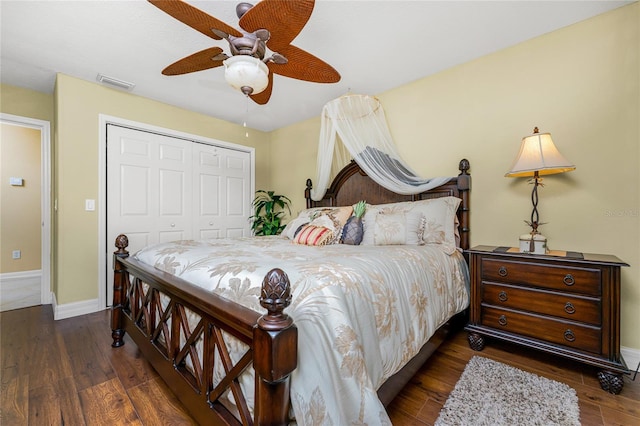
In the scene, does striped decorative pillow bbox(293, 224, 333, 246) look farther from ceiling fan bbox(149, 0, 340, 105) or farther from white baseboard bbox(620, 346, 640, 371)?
white baseboard bbox(620, 346, 640, 371)

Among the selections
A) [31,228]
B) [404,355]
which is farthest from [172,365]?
[31,228]

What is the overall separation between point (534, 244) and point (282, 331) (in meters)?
1.95

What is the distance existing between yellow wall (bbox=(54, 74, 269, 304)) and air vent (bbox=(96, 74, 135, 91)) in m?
0.14

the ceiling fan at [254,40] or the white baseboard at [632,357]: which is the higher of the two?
the ceiling fan at [254,40]

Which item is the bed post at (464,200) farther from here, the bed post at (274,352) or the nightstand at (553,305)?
the bed post at (274,352)

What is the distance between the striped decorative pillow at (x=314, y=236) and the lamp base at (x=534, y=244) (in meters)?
1.41

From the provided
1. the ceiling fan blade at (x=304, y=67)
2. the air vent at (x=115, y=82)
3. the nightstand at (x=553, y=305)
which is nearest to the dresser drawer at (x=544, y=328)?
the nightstand at (x=553, y=305)

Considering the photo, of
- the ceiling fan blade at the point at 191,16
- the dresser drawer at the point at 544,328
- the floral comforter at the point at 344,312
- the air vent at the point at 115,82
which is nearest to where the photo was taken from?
the floral comforter at the point at 344,312

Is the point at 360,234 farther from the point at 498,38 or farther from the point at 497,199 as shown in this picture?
the point at 498,38

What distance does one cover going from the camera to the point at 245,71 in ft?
4.92

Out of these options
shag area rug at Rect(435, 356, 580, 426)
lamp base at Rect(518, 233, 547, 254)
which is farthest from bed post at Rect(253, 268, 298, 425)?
lamp base at Rect(518, 233, 547, 254)

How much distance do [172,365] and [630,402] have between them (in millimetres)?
2443

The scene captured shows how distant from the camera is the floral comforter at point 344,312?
885 mm

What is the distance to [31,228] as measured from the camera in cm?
436
